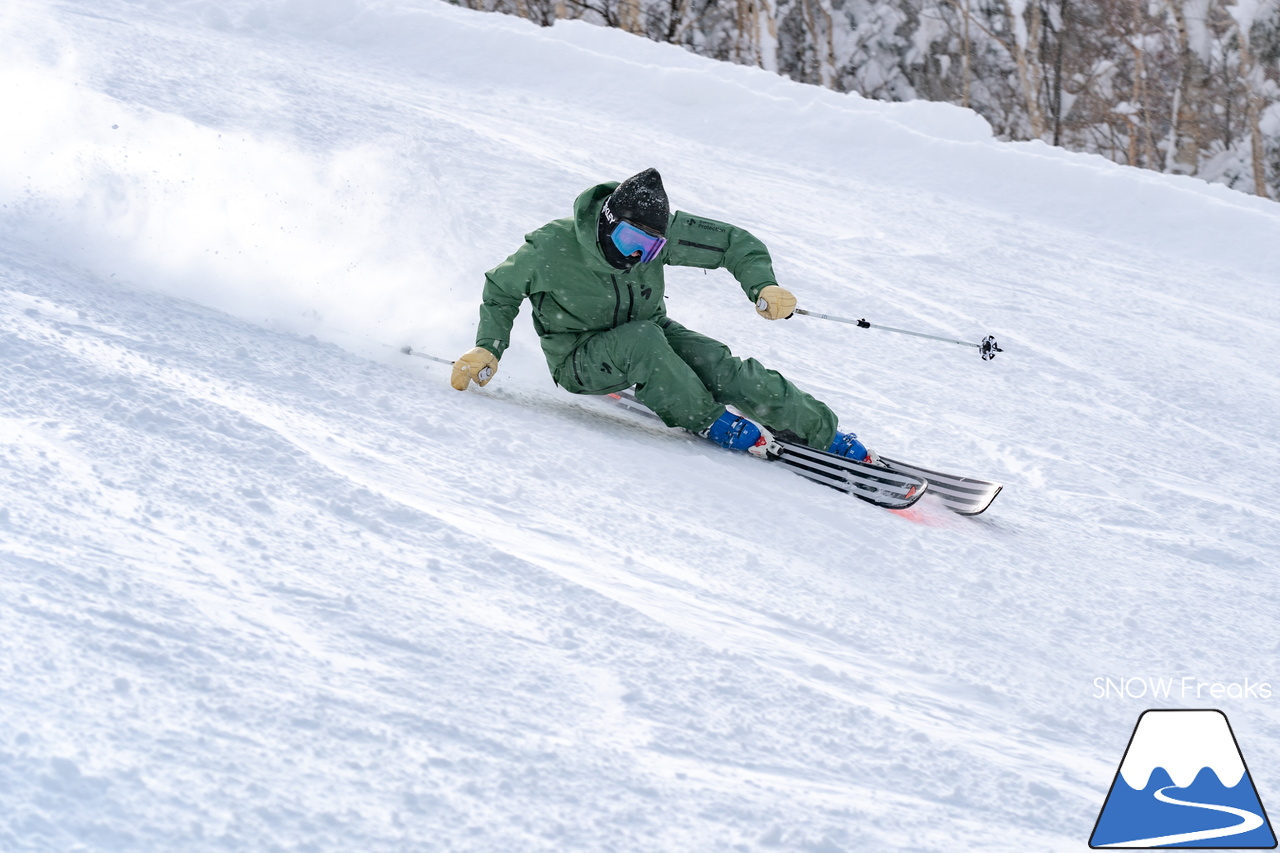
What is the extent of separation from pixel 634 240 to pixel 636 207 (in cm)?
10

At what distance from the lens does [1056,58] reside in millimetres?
21844

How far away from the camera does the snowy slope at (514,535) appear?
5.76ft

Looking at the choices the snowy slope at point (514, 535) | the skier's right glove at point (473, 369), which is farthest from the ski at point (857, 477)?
the skier's right glove at point (473, 369)

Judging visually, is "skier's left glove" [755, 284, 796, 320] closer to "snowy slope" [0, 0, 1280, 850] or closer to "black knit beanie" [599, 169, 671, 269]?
"black knit beanie" [599, 169, 671, 269]

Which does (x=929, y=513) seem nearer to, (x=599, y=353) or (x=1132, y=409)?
(x=599, y=353)

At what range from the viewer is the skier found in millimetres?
3682

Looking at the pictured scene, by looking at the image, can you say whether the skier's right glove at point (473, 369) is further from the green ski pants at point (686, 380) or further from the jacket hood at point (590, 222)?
the jacket hood at point (590, 222)

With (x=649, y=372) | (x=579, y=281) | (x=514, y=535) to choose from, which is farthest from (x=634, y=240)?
(x=514, y=535)

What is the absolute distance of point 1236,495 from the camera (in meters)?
4.23

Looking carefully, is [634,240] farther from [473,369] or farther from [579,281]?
[473,369]

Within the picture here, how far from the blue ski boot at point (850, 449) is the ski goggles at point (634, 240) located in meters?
0.92

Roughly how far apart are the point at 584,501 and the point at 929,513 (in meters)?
1.23

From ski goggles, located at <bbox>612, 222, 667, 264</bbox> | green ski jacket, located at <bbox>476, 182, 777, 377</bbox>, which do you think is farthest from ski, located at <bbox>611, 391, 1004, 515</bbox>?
ski goggles, located at <bbox>612, 222, 667, 264</bbox>

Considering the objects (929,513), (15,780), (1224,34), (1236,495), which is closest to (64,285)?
(15,780)
